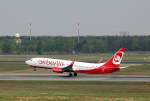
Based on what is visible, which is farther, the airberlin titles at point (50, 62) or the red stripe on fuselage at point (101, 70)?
the airberlin titles at point (50, 62)

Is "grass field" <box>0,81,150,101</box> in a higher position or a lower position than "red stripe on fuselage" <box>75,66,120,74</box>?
higher

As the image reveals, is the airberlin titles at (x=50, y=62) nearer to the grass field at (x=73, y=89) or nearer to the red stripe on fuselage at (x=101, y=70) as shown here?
the red stripe on fuselage at (x=101, y=70)

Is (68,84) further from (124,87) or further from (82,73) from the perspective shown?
(82,73)

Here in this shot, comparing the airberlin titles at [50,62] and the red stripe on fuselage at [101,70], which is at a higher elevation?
the airberlin titles at [50,62]

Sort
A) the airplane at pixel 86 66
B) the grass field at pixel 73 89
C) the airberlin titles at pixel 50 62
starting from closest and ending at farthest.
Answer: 1. the grass field at pixel 73 89
2. the airplane at pixel 86 66
3. the airberlin titles at pixel 50 62

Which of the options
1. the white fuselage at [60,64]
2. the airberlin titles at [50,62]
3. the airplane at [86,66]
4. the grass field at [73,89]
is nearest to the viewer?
the grass field at [73,89]

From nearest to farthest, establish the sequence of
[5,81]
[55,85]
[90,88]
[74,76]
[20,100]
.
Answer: [20,100], [90,88], [55,85], [5,81], [74,76]

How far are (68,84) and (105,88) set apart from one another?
8.99 m

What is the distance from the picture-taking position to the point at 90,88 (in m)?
77.2

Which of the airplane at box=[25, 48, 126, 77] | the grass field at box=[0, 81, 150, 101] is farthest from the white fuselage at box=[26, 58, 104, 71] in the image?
the grass field at box=[0, 81, 150, 101]

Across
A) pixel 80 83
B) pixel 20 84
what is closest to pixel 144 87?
pixel 80 83

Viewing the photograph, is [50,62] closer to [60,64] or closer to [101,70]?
[60,64]

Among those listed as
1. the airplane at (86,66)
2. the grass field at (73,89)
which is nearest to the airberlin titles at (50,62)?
the airplane at (86,66)

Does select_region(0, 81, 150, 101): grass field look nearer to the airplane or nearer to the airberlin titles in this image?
the airplane
